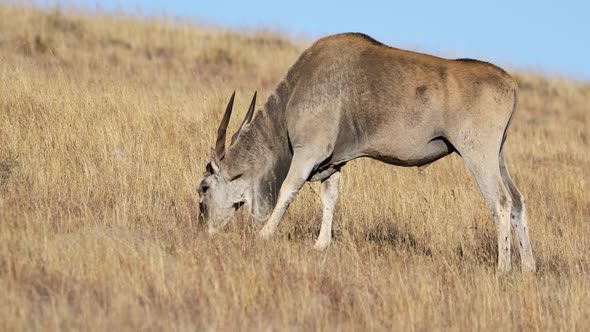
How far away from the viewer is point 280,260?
8117 millimetres

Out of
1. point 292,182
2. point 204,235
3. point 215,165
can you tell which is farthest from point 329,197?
point 204,235

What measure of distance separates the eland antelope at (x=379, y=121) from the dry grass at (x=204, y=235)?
1.80 ft

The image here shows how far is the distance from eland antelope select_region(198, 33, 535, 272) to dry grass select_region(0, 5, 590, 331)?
1.80 feet

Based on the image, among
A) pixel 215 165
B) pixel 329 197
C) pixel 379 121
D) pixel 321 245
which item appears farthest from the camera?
pixel 329 197

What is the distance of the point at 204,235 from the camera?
9117 mm

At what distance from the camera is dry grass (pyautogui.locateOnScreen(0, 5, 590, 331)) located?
673 cm

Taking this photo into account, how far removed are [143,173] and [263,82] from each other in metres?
10.7

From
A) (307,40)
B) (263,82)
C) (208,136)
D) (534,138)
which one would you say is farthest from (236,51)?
(208,136)

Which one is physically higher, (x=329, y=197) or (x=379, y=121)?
(x=379, y=121)

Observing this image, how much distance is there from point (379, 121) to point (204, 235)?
1979mm

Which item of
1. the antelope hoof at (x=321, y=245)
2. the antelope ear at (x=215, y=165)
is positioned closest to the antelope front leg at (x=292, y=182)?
the antelope hoof at (x=321, y=245)

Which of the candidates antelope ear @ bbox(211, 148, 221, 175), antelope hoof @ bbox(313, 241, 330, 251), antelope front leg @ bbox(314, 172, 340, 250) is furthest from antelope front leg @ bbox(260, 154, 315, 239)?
antelope ear @ bbox(211, 148, 221, 175)

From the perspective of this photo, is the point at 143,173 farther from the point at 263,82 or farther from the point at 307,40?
the point at 307,40

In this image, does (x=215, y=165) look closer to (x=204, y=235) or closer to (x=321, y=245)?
(x=204, y=235)
